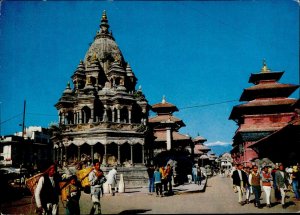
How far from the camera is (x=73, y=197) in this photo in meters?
8.52

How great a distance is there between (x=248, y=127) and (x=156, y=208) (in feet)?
83.6

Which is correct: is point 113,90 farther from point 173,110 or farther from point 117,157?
point 173,110

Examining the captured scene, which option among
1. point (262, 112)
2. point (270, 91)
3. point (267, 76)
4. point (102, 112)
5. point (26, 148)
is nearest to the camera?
point (102, 112)

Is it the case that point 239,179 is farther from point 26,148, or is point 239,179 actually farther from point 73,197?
point 26,148

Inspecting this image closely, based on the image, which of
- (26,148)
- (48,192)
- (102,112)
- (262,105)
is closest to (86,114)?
(102,112)

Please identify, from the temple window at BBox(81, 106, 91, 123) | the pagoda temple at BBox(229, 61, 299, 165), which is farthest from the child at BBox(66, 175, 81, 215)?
the pagoda temple at BBox(229, 61, 299, 165)

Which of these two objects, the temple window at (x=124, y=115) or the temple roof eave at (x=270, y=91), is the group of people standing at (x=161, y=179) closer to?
the temple window at (x=124, y=115)

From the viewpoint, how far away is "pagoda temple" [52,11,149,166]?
91.7 feet

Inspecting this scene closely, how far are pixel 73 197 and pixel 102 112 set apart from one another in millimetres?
23816

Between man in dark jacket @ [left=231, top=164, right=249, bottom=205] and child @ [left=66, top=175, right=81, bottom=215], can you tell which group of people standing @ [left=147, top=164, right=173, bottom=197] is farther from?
child @ [left=66, top=175, right=81, bottom=215]

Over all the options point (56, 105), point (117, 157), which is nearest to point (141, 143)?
A: point (117, 157)

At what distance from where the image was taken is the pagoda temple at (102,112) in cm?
2794

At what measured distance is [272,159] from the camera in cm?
2702

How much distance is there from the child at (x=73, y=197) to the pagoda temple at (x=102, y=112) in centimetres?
1864
